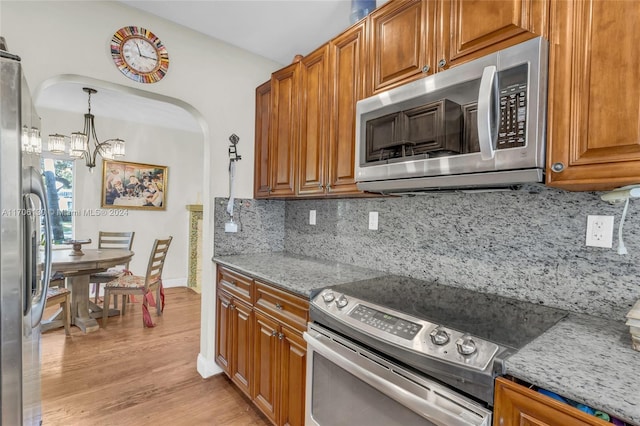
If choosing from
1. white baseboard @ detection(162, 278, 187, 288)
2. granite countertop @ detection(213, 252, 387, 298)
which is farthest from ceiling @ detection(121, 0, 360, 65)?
white baseboard @ detection(162, 278, 187, 288)

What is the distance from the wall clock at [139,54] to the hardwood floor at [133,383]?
6.96 feet

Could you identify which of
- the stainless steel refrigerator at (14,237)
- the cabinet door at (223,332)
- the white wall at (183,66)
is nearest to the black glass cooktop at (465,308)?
the cabinet door at (223,332)

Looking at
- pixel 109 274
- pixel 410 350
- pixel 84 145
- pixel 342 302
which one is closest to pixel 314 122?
pixel 342 302

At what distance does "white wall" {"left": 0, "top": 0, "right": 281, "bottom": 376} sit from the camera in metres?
1.73

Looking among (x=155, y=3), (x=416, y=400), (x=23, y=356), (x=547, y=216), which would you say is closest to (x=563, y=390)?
(x=416, y=400)

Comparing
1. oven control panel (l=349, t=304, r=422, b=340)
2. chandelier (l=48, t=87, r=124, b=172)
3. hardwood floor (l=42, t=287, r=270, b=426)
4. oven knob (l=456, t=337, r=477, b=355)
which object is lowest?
hardwood floor (l=42, t=287, r=270, b=426)

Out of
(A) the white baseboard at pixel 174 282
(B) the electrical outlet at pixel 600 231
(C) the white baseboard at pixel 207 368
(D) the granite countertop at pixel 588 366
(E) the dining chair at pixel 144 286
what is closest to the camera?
(D) the granite countertop at pixel 588 366

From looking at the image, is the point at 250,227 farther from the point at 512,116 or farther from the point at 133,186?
→ the point at 133,186

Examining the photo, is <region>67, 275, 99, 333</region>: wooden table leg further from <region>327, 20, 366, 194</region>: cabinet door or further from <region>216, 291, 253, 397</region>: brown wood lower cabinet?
<region>327, 20, 366, 194</region>: cabinet door

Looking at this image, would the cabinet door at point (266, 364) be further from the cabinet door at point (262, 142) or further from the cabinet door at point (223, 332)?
the cabinet door at point (262, 142)

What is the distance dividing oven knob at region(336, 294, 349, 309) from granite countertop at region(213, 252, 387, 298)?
0.17 m

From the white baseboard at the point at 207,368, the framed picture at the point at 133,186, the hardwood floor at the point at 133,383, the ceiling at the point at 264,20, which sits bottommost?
the hardwood floor at the point at 133,383

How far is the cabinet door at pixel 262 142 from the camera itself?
2.47m

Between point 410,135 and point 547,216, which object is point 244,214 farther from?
point 547,216
